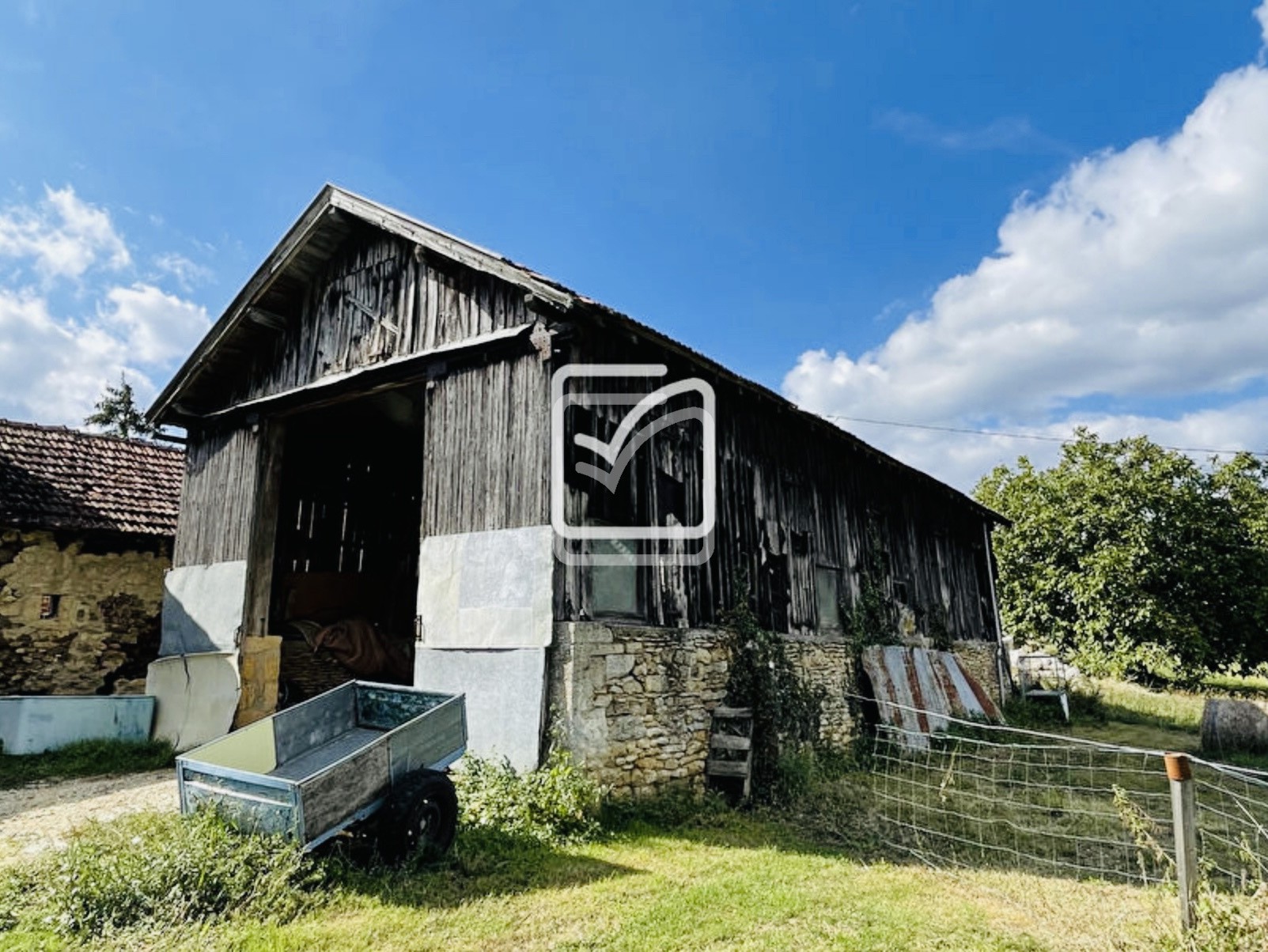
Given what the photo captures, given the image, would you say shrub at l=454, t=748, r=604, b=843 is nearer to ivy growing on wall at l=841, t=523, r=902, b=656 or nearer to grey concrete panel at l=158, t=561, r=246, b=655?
grey concrete panel at l=158, t=561, r=246, b=655

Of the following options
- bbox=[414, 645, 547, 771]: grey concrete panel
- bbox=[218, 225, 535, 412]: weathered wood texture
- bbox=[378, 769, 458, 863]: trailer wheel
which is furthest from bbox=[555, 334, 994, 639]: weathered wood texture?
bbox=[378, 769, 458, 863]: trailer wheel

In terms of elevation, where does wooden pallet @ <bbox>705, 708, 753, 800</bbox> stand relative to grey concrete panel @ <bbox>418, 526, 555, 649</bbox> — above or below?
below

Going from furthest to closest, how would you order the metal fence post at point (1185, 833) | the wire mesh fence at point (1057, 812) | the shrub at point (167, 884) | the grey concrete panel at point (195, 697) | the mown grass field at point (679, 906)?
the grey concrete panel at point (195, 697) < the wire mesh fence at point (1057, 812) < the shrub at point (167, 884) < the mown grass field at point (679, 906) < the metal fence post at point (1185, 833)

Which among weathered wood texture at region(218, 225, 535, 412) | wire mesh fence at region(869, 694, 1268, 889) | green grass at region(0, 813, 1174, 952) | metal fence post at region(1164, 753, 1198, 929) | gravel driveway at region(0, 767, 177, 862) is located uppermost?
weathered wood texture at region(218, 225, 535, 412)

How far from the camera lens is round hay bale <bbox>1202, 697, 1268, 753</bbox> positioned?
12.1 metres

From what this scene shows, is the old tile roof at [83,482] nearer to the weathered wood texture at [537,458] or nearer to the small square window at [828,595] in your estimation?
the weathered wood texture at [537,458]

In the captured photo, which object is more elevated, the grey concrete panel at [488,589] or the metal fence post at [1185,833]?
the grey concrete panel at [488,589]

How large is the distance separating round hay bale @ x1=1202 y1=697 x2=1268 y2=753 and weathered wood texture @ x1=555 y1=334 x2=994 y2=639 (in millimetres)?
4574

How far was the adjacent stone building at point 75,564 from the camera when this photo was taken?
12.4 meters

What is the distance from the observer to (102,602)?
43.3 ft

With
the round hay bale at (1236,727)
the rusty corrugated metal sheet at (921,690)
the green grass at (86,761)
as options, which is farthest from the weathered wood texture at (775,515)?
the green grass at (86,761)

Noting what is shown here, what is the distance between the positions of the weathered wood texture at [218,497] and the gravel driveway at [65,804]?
3.37m

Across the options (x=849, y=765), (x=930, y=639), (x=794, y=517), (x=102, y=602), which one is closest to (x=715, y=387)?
(x=794, y=517)

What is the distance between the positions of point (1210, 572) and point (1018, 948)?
23843mm
